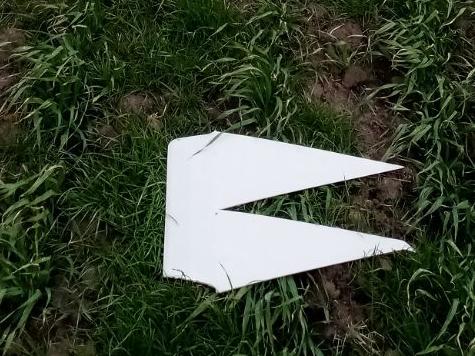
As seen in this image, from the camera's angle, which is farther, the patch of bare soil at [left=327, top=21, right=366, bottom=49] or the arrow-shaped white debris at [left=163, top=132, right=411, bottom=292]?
the patch of bare soil at [left=327, top=21, right=366, bottom=49]

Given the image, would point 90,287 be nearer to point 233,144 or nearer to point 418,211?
point 233,144

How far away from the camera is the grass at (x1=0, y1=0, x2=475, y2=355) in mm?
2387

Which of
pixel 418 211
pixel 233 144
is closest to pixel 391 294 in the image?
pixel 418 211

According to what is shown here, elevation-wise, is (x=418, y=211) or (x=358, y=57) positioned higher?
(x=358, y=57)

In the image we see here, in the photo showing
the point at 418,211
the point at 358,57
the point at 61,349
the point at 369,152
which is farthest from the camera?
the point at 358,57

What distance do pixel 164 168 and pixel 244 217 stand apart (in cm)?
37

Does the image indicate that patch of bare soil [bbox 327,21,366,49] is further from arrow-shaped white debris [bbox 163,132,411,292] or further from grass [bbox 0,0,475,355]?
arrow-shaped white debris [bbox 163,132,411,292]

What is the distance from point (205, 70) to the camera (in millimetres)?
2920

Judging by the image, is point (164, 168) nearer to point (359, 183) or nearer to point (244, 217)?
point (244, 217)

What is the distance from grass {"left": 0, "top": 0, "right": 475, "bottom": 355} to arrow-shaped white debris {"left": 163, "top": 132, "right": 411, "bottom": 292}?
0.05m

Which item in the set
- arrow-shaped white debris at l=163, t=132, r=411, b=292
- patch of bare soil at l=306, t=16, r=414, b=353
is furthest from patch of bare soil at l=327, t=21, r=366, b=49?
arrow-shaped white debris at l=163, t=132, r=411, b=292

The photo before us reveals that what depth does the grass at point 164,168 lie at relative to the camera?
2.39m

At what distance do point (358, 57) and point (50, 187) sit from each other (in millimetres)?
1364

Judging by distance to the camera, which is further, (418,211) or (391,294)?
(418,211)
